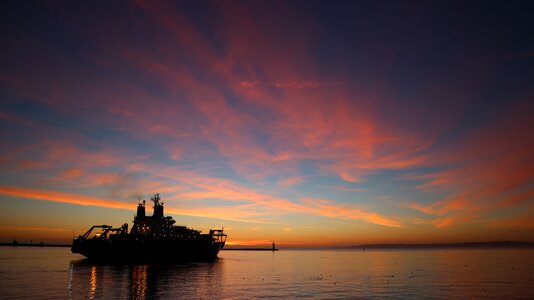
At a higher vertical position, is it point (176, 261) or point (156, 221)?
point (156, 221)

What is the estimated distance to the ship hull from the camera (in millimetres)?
108750

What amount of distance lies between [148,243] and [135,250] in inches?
178

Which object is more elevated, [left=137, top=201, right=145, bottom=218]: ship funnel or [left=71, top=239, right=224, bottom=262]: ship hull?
[left=137, top=201, right=145, bottom=218]: ship funnel

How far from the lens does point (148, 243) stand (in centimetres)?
11375

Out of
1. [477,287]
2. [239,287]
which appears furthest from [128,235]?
[477,287]

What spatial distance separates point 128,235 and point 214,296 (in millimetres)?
77777

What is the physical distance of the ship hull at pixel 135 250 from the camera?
10875cm

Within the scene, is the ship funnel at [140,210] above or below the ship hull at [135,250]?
above

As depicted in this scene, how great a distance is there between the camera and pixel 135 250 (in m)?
111

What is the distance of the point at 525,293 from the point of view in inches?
1972

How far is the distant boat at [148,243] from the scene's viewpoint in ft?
358

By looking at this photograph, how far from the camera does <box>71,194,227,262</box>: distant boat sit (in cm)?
10919

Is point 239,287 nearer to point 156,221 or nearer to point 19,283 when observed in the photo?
point 19,283

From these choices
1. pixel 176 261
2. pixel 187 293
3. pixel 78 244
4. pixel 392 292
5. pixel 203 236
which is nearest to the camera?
pixel 187 293
